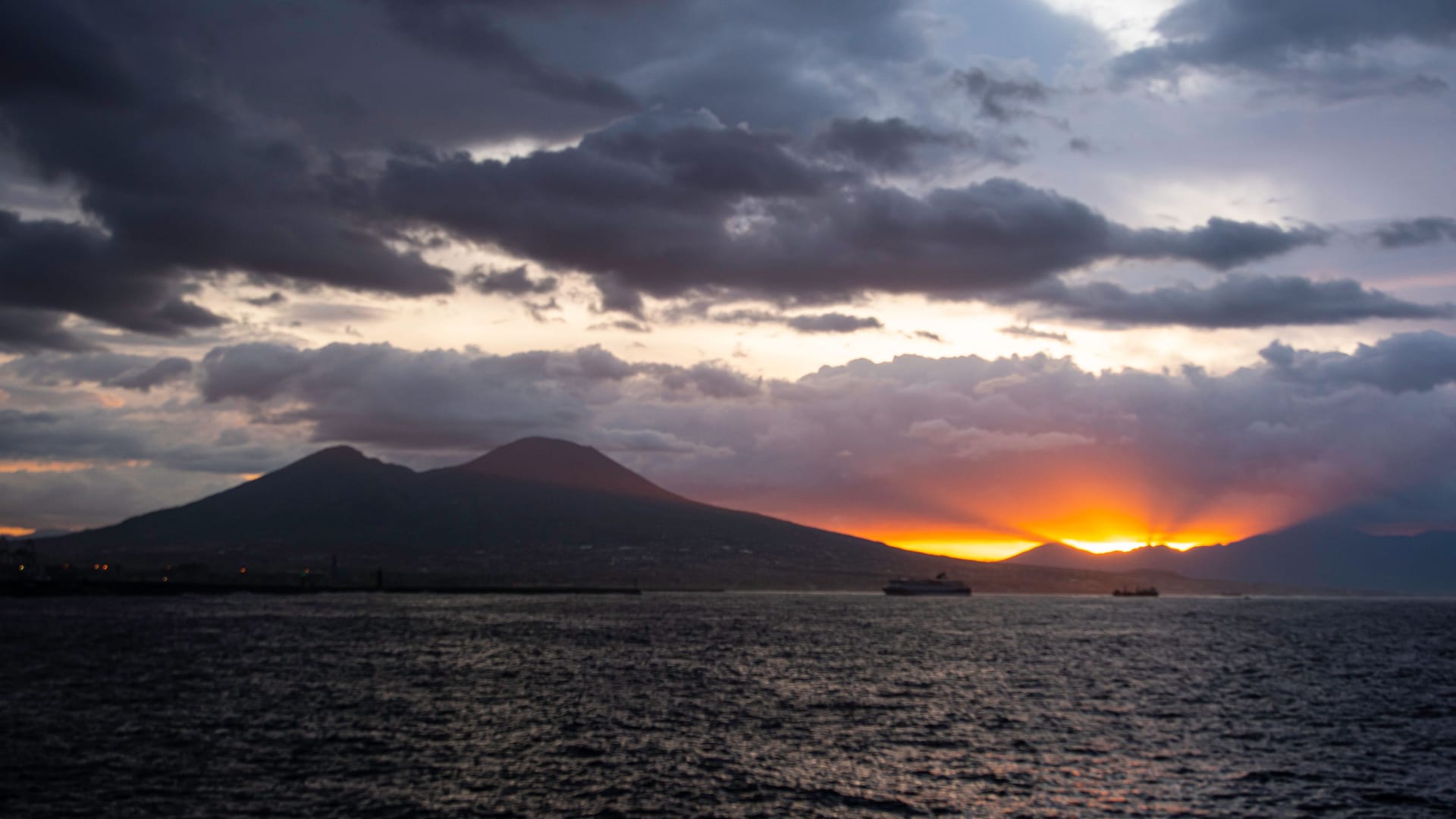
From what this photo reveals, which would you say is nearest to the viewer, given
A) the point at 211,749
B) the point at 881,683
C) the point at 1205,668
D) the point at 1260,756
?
the point at 211,749

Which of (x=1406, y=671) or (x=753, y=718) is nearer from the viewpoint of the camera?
(x=753, y=718)

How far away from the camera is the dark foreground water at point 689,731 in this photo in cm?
4638


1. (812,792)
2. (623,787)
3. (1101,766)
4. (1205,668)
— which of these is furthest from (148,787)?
(1205,668)

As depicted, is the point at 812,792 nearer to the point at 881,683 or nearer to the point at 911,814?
the point at 911,814

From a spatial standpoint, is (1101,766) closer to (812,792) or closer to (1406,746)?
(812,792)

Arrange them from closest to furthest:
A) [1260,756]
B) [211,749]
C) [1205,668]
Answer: [211,749]
[1260,756]
[1205,668]

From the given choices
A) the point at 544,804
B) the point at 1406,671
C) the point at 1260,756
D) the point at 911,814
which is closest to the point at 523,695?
the point at 544,804

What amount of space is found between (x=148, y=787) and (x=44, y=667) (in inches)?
1981

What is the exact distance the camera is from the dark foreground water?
1826 inches

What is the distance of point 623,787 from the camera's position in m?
48.8

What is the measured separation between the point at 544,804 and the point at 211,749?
19467mm

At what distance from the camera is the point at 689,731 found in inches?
2537

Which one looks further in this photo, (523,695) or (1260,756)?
(523,695)

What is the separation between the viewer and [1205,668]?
114 m
